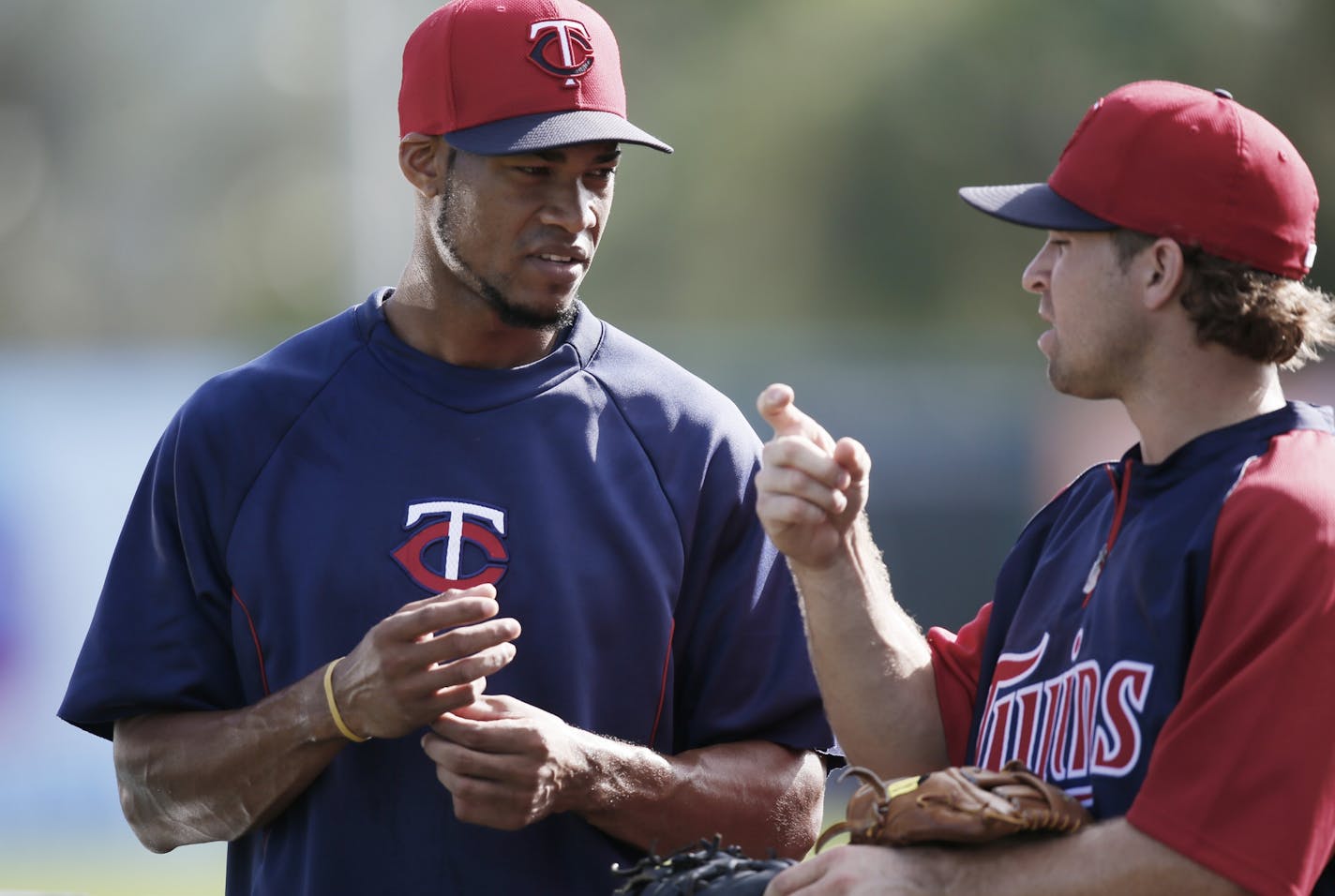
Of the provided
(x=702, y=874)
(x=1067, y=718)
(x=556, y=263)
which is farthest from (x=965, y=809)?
(x=556, y=263)

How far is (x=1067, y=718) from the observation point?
2.38m

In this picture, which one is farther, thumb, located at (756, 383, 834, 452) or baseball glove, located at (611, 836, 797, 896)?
thumb, located at (756, 383, 834, 452)

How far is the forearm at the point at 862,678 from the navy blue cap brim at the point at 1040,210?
539mm

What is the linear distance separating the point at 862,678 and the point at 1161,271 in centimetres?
78

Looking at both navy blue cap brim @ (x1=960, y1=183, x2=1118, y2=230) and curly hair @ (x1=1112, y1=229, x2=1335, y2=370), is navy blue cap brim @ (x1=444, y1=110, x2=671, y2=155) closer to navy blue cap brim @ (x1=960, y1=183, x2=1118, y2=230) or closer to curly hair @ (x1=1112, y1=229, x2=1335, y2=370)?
navy blue cap brim @ (x1=960, y1=183, x2=1118, y2=230)

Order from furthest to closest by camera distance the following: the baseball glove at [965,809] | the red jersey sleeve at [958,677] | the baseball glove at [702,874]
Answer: the red jersey sleeve at [958,677], the baseball glove at [702,874], the baseball glove at [965,809]

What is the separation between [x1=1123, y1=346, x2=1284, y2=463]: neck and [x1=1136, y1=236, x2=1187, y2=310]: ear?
3.8 inches

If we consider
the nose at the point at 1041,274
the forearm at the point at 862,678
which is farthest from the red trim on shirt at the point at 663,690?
the nose at the point at 1041,274

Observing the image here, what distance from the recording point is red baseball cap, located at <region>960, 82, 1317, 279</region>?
2436 millimetres

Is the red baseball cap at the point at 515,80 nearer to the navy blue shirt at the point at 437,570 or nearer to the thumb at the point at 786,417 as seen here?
the navy blue shirt at the point at 437,570

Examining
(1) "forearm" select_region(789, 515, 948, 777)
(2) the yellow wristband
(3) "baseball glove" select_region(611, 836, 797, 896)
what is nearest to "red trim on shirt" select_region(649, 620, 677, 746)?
(1) "forearm" select_region(789, 515, 948, 777)

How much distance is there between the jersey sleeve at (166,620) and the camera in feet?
8.94

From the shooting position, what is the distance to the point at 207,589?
107 inches

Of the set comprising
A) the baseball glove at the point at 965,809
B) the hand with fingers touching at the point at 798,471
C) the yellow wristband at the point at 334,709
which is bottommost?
the baseball glove at the point at 965,809
